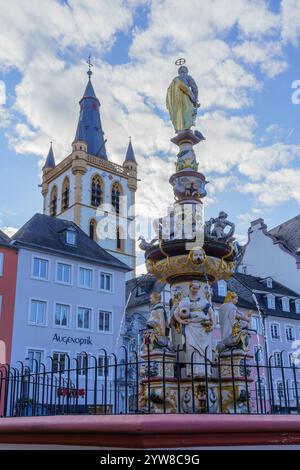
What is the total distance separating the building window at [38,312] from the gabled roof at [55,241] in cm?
367

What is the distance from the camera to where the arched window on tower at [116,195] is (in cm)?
8031

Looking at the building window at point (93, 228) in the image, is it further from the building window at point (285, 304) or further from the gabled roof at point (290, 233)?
the building window at point (285, 304)

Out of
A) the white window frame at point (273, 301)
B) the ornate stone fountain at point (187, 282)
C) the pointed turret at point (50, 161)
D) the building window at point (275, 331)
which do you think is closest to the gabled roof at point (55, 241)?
the white window frame at point (273, 301)

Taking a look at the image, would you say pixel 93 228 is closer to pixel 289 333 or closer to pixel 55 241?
pixel 289 333

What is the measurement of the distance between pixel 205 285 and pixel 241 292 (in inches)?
1388

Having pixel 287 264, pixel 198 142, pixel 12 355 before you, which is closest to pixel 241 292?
pixel 287 264

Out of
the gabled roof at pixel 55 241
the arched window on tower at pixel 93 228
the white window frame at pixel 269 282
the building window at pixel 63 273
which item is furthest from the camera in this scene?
the arched window on tower at pixel 93 228

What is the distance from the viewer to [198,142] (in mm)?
12727

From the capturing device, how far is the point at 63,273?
35438mm

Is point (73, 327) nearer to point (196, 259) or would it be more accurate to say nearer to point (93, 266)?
point (93, 266)

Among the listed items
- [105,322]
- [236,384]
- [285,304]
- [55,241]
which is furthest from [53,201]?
[236,384]

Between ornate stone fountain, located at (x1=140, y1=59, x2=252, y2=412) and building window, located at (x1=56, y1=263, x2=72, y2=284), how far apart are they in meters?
23.8

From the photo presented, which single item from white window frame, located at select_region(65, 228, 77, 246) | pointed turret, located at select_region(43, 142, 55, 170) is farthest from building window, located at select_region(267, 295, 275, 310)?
pointed turret, located at select_region(43, 142, 55, 170)
